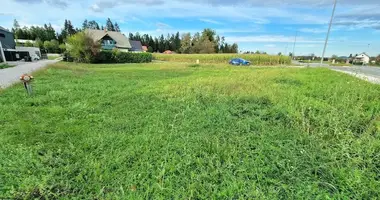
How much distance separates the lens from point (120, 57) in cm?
3647

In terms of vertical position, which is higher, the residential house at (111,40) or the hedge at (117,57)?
the residential house at (111,40)

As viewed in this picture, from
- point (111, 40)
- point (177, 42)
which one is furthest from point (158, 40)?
point (111, 40)

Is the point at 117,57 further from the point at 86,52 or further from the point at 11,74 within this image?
the point at 11,74

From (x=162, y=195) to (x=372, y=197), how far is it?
250cm

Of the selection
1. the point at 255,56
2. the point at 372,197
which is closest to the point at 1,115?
the point at 372,197

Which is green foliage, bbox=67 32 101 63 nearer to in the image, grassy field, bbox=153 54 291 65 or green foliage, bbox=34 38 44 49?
grassy field, bbox=153 54 291 65

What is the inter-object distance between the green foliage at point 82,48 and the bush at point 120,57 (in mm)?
1284

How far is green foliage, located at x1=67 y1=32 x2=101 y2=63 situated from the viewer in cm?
2992

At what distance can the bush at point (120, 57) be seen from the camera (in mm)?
33737

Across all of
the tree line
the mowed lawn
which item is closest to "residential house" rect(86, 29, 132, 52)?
the tree line

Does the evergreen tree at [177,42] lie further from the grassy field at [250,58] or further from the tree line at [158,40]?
the grassy field at [250,58]

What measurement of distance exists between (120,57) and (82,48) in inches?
282

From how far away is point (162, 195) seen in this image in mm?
2418

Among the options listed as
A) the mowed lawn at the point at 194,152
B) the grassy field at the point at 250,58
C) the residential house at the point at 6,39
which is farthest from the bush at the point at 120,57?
the mowed lawn at the point at 194,152
